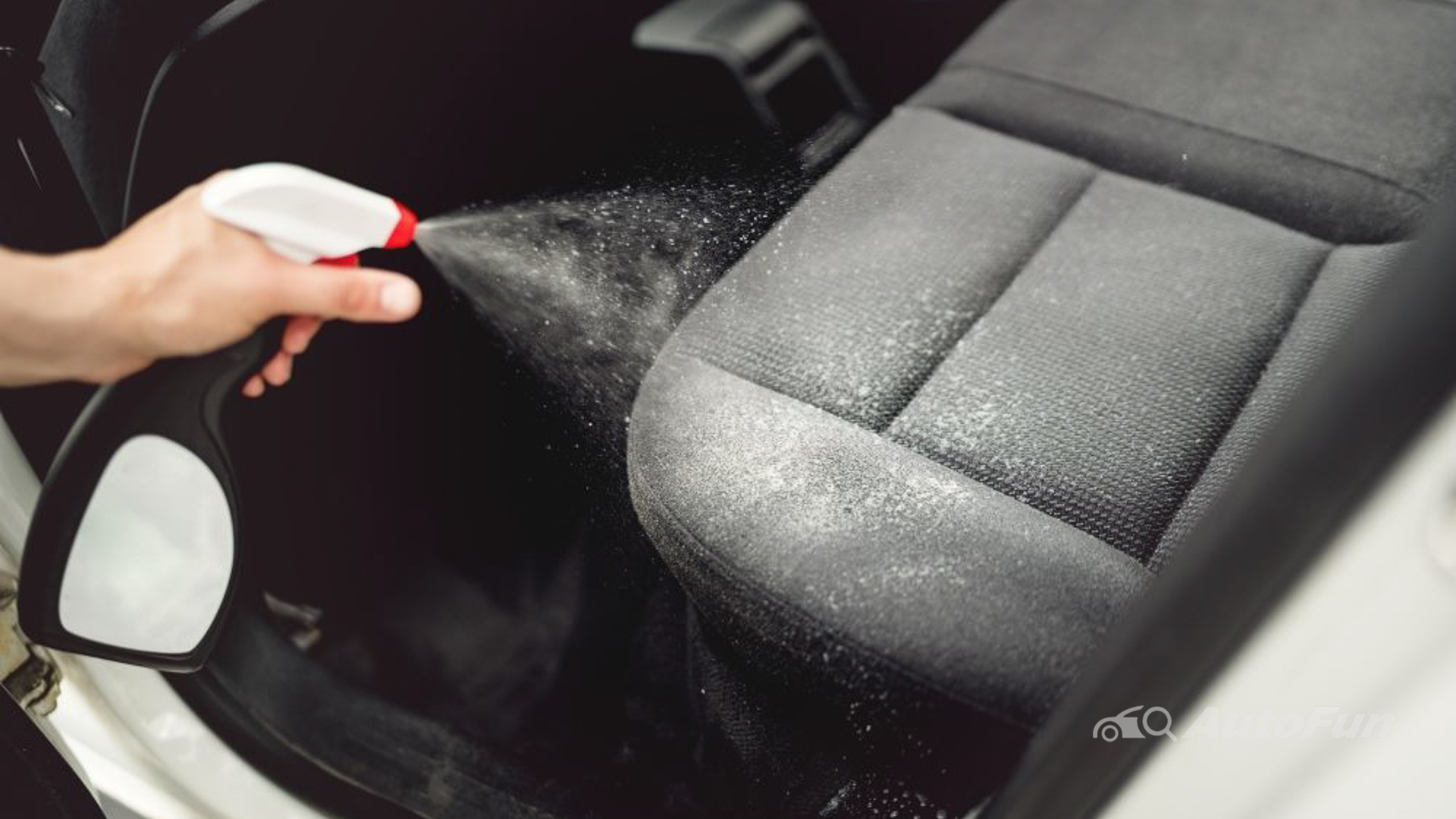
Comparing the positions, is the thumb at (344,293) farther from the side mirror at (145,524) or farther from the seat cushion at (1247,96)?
the seat cushion at (1247,96)

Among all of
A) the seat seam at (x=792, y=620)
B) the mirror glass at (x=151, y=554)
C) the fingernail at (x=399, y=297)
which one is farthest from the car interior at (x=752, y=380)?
the fingernail at (x=399, y=297)

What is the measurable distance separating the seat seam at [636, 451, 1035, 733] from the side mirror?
0.30 m

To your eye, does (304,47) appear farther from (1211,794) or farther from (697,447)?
(1211,794)

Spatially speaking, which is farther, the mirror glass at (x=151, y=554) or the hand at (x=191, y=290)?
the mirror glass at (x=151, y=554)

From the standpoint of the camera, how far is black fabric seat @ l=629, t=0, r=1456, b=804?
2.35 ft

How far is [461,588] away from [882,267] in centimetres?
67

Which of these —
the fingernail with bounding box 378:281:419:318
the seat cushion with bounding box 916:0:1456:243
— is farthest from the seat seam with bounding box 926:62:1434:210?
the fingernail with bounding box 378:281:419:318

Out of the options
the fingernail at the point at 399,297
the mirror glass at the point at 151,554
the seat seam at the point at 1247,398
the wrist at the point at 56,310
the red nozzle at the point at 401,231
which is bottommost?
the seat seam at the point at 1247,398

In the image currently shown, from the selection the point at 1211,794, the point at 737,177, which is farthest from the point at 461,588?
the point at 1211,794

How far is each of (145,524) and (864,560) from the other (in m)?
0.49

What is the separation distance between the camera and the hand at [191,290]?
1.93 feet

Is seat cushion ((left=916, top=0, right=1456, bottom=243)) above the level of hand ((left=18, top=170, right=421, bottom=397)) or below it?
below

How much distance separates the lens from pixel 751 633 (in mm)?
750

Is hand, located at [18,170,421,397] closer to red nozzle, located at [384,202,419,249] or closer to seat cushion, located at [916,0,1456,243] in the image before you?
red nozzle, located at [384,202,419,249]
